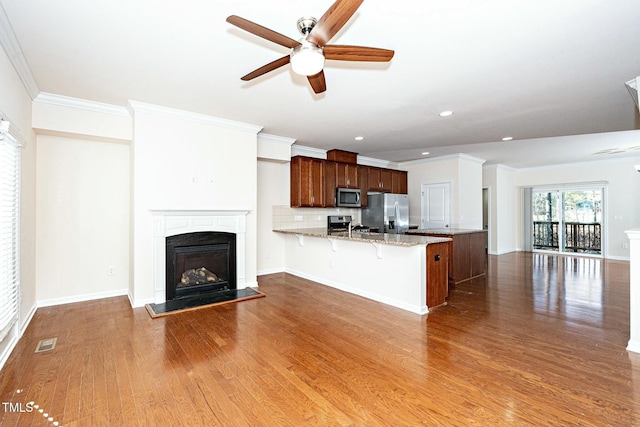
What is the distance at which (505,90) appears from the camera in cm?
313

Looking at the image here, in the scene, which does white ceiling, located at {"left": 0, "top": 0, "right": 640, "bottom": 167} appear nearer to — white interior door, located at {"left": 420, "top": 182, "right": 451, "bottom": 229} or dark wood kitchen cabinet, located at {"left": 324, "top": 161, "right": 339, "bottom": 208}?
dark wood kitchen cabinet, located at {"left": 324, "top": 161, "right": 339, "bottom": 208}

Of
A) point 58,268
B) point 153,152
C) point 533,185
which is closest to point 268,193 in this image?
point 153,152

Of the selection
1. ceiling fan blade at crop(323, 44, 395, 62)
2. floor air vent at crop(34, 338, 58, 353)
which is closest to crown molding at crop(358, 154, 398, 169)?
ceiling fan blade at crop(323, 44, 395, 62)

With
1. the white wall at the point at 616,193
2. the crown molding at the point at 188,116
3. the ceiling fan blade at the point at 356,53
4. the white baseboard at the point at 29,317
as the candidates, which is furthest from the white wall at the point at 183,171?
the white wall at the point at 616,193

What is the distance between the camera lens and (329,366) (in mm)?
2320

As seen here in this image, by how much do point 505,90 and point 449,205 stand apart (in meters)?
4.08

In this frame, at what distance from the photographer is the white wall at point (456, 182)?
22.2 ft

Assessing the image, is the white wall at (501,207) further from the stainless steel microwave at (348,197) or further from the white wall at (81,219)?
the white wall at (81,219)

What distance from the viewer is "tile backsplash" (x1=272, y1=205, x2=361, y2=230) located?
18.9 feet

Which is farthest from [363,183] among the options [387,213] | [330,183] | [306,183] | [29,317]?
[29,317]

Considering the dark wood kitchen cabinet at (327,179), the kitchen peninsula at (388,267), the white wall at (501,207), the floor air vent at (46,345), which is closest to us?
the floor air vent at (46,345)

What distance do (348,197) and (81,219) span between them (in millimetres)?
4424

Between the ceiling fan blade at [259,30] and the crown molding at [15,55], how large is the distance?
1670mm

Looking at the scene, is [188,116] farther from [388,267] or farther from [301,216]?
[388,267]
